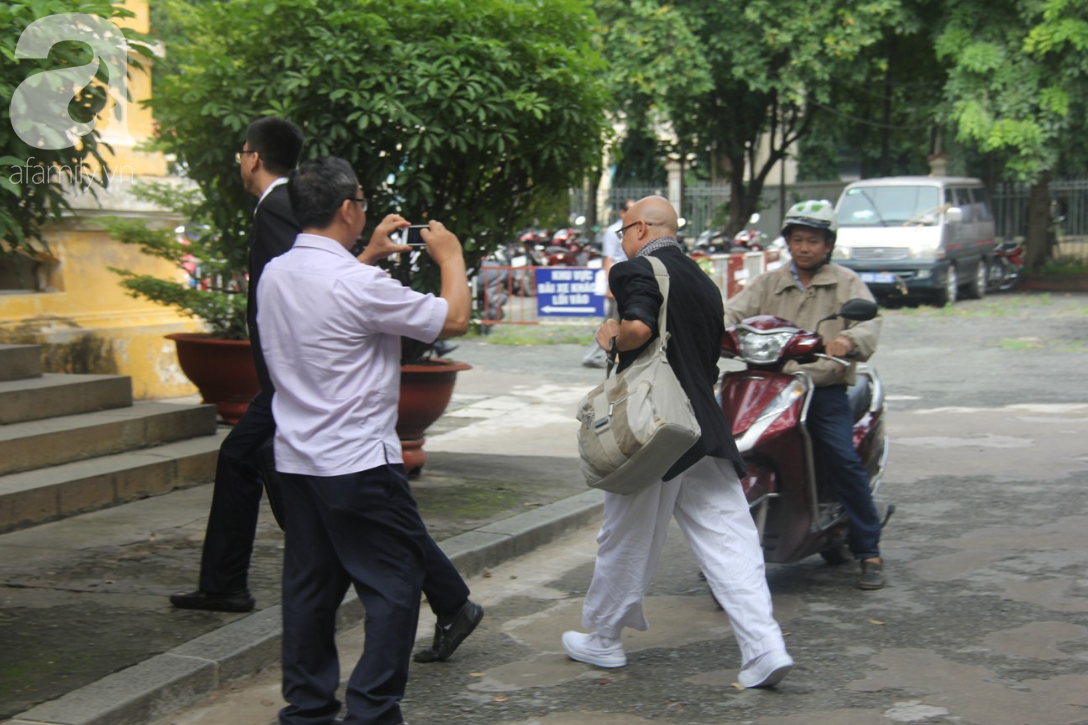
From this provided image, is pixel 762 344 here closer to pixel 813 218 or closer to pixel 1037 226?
pixel 813 218

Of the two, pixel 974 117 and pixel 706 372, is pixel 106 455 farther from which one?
pixel 974 117

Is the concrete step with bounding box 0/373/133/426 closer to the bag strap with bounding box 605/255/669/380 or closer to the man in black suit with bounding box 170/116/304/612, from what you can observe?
the man in black suit with bounding box 170/116/304/612

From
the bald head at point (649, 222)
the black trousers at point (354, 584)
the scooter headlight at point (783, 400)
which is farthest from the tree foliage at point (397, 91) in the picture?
the black trousers at point (354, 584)

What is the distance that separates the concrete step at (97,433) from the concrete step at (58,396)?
0.06 metres

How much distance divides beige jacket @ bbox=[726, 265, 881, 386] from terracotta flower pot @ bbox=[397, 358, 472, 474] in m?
2.15

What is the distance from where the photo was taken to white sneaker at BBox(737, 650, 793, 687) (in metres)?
4.16

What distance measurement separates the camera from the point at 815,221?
18.0 feet

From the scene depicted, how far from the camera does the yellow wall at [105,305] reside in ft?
28.4

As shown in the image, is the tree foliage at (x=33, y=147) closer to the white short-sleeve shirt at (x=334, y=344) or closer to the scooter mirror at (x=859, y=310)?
the white short-sleeve shirt at (x=334, y=344)

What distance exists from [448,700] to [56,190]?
281cm

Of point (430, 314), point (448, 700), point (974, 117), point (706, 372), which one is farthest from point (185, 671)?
A: point (974, 117)

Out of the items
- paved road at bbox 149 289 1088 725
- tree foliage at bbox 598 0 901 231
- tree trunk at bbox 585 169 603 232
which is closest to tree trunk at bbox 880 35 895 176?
tree foliage at bbox 598 0 901 231

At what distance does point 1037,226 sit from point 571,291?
45.0ft

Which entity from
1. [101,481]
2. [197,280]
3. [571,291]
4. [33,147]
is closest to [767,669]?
[33,147]
